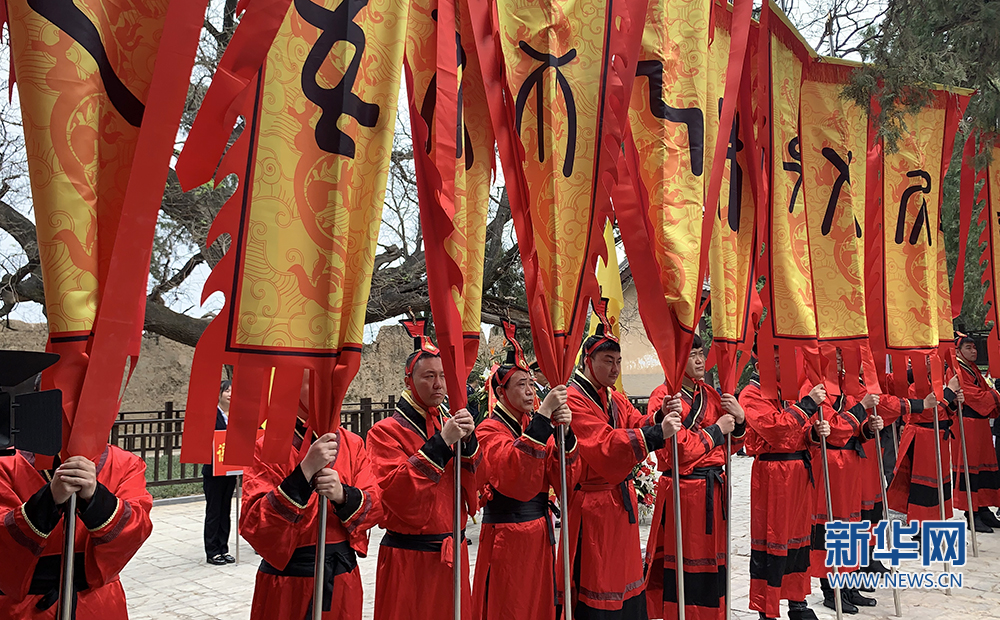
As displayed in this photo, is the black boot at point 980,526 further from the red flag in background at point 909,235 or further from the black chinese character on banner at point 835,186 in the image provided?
the black chinese character on banner at point 835,186

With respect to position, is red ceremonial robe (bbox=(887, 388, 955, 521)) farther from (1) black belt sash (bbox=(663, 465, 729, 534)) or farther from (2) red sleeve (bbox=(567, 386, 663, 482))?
(2) red sleeve (bbox=(567, 386, 663, 482))

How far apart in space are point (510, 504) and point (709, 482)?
5.21ft

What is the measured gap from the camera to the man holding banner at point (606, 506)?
4.25 metres

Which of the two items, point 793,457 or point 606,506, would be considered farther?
point 793,457

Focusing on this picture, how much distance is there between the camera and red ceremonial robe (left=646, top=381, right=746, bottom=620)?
16.1ft

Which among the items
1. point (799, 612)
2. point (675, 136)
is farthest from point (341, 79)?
Result: point (799, 612)

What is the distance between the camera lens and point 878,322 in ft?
20.1

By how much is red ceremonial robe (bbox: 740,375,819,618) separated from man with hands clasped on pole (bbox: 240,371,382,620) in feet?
11.5

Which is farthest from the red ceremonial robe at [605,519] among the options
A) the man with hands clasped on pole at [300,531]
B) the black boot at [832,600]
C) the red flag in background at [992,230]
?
the red flag in background at [992,230]

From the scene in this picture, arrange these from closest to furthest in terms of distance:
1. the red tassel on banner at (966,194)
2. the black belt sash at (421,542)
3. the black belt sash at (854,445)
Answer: the black belt sash at (421,542) → the black belt sash at (854,445) → the red tassel on banner at (966,194)

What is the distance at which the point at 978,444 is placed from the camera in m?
9.27

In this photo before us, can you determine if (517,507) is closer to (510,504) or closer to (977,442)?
(510,504)

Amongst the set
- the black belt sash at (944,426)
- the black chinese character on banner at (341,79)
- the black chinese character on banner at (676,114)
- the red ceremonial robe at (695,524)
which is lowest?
the red ceremonial robe at (695,524)

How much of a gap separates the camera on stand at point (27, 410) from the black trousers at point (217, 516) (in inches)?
253
